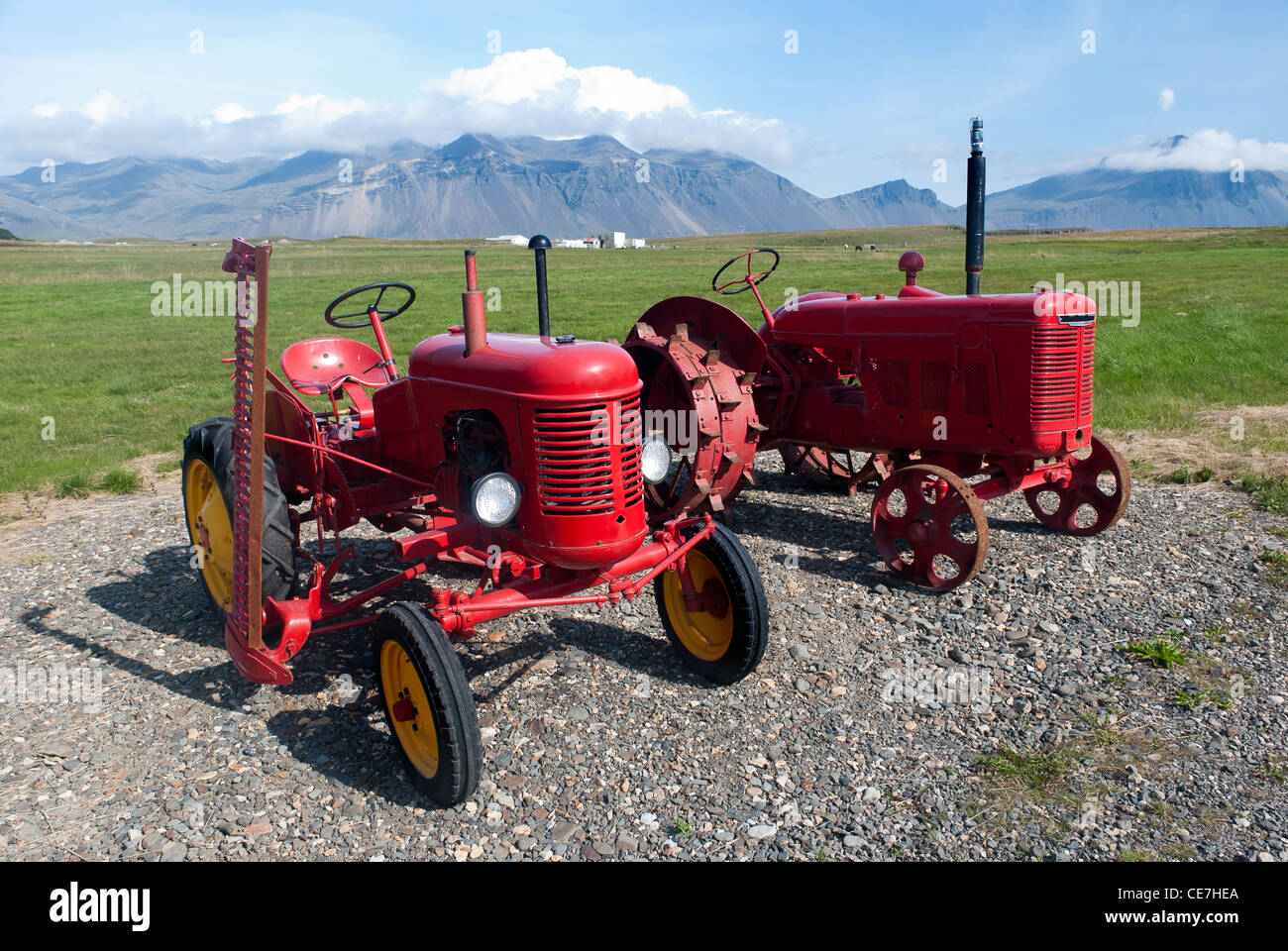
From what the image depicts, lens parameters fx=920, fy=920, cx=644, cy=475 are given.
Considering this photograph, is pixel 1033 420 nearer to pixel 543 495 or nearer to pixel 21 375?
A: pixel 543 495

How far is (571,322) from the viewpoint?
854 inches

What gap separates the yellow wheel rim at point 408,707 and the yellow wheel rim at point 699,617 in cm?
138

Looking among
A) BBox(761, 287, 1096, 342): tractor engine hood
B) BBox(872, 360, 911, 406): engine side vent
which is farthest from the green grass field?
BBox(872, 360, 911, 406): engine side vent

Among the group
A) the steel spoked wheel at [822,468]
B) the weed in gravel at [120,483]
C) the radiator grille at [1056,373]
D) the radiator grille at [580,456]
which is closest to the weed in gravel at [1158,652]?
the radiator grille at [1056,373]

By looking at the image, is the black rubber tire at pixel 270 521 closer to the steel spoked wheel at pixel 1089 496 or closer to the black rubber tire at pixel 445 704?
the black rubber tire at pixel 445 704

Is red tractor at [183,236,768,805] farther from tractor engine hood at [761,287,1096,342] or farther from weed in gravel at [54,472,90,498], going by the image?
weed in gravel at [54,472,90,498]

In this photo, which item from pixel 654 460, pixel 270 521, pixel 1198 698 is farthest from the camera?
pixel 270 521

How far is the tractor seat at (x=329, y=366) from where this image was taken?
5.19 m

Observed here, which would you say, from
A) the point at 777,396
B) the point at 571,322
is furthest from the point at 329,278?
the point at 777,396

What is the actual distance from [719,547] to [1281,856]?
7.32ft

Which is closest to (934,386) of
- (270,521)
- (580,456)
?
(580,456)

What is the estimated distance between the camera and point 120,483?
25.4ft

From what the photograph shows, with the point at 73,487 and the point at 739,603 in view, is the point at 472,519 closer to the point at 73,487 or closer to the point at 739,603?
the point at 739,603

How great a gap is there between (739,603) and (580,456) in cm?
106
